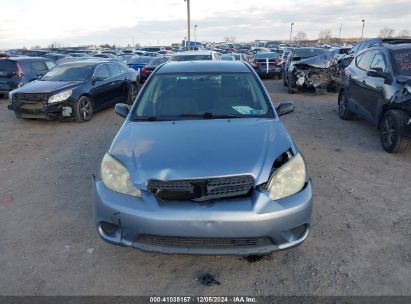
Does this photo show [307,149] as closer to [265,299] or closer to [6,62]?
[265,299]

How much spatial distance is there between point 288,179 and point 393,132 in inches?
154

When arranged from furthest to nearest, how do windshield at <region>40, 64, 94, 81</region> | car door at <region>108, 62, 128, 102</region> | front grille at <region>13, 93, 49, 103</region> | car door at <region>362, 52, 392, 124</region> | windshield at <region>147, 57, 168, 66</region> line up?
windshield at <region>147, 57, 168, 66</region> → car door at <region>108, 62, 128, 102</region> → windshield at <region>40, 64, 94, 81</region> → front grille at <region>13, 93, 49, 103</region> → car door at <region>362, 52, 392, 124</region>

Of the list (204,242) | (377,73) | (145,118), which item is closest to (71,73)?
(145,118)

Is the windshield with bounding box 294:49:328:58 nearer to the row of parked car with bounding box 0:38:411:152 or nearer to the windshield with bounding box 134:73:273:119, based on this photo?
the row of parked car with bounding box 0:38:411:152

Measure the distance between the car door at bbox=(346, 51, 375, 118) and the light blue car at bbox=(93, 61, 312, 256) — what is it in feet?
15.3

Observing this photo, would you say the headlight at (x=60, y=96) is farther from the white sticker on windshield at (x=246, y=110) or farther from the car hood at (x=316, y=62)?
the car hood at (x=316, y=62)

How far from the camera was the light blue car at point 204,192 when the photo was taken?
2648mm

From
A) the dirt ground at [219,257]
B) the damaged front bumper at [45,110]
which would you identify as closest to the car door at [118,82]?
the damaged front bumper at [45,110]

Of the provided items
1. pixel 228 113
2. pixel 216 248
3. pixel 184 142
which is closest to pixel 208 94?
pixel 228 113

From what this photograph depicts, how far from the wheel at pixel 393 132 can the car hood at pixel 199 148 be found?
10.1 feet

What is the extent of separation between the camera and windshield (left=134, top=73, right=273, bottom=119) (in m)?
4.00

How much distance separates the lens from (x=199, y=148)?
3098 mm

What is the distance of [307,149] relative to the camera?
6.51 m

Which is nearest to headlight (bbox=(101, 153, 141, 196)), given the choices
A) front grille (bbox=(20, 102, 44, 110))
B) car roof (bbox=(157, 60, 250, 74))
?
car roof (bbox=(157, 60, 250, 74))
